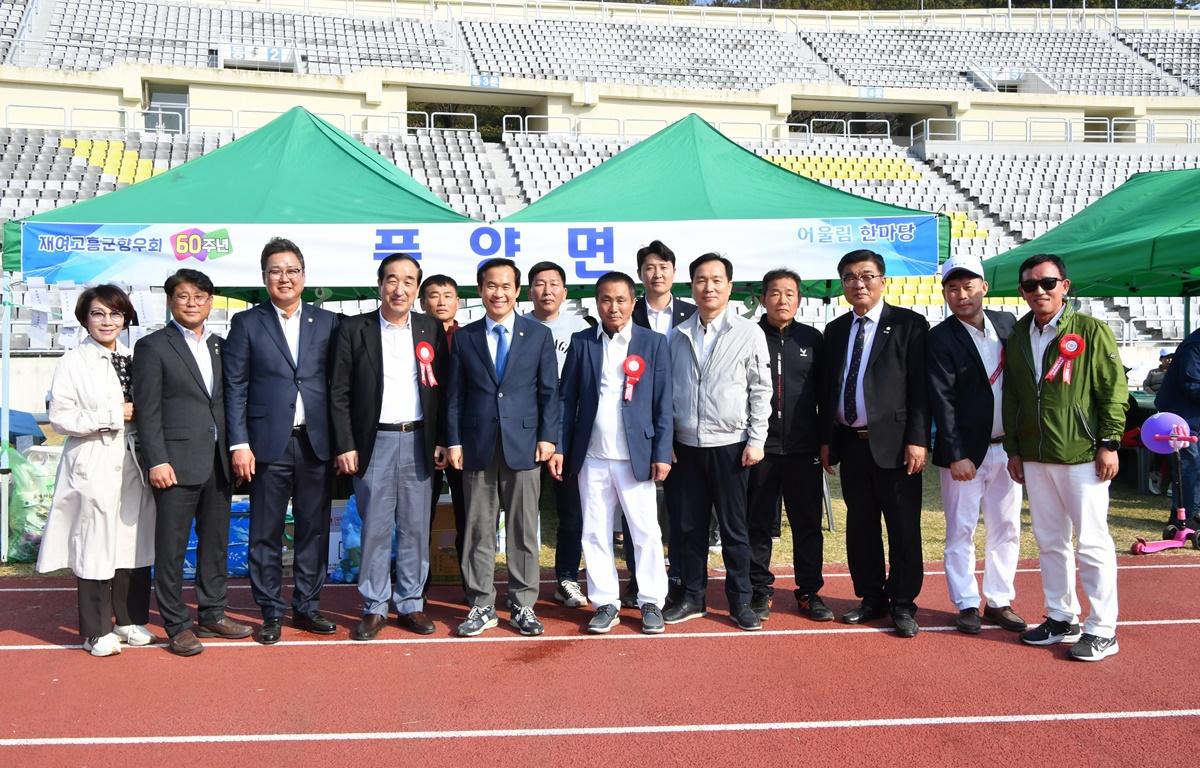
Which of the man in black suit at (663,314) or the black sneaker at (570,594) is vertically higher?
the man in black suit at (663,314)

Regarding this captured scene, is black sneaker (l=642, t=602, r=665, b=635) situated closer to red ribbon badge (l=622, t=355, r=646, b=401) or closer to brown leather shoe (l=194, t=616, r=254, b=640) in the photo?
red ribbon badge (l=622, t=355, r=646, b=401)

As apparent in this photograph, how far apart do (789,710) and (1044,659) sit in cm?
146

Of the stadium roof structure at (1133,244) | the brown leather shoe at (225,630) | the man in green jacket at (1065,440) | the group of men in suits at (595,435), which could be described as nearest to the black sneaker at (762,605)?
→ the group of men in suits at (595,435)

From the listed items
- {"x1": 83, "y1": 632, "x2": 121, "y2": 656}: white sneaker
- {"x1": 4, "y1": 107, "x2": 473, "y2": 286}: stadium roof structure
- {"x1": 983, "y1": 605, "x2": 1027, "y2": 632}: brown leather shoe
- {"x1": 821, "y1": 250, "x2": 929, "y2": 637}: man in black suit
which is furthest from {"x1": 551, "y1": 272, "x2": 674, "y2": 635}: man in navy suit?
{"x1": 83, "y1": 632, "x2": 121, "y2": 656}: white sneaker

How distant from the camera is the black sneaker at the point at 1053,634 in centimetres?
477

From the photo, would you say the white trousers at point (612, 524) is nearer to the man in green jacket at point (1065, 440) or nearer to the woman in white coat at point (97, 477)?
the man in green jacket at point (1065, 440)

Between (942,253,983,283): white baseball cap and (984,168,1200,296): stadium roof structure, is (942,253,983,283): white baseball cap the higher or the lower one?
the lower one

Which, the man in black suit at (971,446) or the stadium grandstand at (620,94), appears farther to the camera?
the stadium grandstand at (620,94)

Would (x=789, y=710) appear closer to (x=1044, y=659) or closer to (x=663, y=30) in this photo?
(x=1044, y=659)

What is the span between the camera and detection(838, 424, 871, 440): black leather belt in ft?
16.4

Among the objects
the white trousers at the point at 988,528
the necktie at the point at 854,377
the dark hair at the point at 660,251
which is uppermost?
the dark hair at the point at 660,251

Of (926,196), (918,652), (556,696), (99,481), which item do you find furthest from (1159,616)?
(926,196)

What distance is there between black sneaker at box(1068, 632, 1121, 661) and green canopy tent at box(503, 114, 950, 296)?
2.99m

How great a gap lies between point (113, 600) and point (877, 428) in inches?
160
